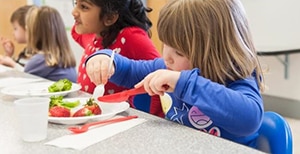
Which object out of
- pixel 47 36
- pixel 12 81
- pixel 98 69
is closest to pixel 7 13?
pixel 47 36

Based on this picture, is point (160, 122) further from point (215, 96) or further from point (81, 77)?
point (81, 77)

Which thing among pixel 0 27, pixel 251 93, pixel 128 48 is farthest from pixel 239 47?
pixel 0 27

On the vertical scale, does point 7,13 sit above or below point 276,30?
above

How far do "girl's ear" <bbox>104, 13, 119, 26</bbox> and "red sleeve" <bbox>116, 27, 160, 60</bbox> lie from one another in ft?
0.20

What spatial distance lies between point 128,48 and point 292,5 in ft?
6.78

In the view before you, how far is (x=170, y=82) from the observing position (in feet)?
2.47

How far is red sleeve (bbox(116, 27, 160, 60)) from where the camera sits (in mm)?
1268

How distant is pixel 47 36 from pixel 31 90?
3.29 ft

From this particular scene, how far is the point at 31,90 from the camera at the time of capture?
1.16 meters

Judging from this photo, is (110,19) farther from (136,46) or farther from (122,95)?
(122,95)

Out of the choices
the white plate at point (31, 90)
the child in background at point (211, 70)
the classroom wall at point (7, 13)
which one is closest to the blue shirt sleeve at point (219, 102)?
the child in background at point (211, 70)

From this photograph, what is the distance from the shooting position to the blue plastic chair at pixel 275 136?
2.65 feet

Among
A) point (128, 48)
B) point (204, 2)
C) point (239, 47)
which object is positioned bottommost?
point (128, 48)

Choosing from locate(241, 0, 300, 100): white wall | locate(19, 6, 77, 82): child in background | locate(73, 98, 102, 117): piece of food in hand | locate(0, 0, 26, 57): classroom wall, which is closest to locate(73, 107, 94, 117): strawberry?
locate(73, 98, 102, 117): piece of food in hand
